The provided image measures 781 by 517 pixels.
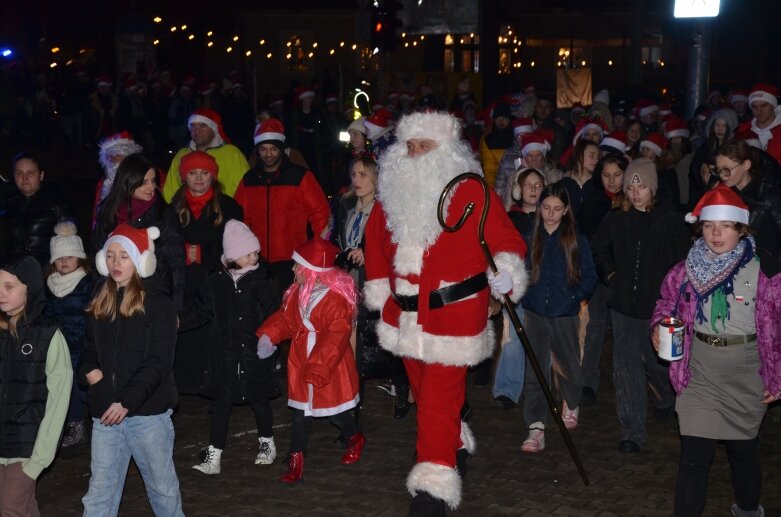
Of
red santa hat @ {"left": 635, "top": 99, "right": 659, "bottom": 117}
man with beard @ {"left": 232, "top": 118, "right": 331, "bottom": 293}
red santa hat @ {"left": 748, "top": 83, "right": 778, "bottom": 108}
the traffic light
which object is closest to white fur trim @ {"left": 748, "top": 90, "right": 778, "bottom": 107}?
red santa hat @ {"left": 748, "top": 83, "right": 778, "bottom": 108}

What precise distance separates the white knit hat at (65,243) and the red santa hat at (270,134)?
2513 mm

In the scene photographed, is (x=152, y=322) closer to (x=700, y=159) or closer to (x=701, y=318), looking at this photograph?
(x=701, y=318)

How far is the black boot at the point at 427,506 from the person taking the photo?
679cm

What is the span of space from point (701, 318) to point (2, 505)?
12.9 feet

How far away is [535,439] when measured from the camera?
8.12 meters

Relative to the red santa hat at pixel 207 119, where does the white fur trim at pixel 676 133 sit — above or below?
below

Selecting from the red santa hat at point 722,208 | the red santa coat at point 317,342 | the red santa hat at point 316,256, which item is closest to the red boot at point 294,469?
the red santa coat at point 317,342

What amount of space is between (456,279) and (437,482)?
128 centimetres

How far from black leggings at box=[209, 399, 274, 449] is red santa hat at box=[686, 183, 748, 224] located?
130 inches

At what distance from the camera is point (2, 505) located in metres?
5.90

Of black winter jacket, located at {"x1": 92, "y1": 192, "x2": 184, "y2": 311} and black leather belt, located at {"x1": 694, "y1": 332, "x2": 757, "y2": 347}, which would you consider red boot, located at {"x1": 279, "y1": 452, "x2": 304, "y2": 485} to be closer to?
black winter jacket, located at {"x1": 92, "y1": 192, "x2": 184, "y2": 311}

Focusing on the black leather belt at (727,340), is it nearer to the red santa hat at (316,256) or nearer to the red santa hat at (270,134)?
the red santa hat at (316,256)

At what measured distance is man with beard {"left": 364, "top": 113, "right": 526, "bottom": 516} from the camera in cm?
698

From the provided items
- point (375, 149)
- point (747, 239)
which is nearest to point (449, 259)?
point (747, 239)
